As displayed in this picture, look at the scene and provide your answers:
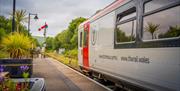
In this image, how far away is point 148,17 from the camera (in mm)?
8398

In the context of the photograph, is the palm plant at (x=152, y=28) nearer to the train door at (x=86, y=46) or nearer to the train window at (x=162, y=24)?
the train window at (x=162, y=24)

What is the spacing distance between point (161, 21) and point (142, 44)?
1076 mm

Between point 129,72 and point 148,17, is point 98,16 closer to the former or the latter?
point 129,72

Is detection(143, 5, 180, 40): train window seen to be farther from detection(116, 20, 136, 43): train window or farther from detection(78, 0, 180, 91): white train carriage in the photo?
detection(116, 20, 136, 43): train window

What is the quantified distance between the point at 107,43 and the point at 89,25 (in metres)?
4.72

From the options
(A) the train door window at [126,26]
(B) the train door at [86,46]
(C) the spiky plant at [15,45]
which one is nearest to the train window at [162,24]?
(A) the train door window at [126,26]

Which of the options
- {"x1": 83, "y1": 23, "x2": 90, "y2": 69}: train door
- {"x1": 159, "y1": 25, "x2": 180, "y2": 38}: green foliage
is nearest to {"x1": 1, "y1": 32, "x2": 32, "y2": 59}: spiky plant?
{"x1": 83, "y1": 23, "x2": 90, "y2": 69}: train door

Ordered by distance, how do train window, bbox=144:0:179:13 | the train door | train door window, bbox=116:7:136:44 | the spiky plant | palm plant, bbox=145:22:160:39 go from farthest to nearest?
the spiky plant
the train door
train door window, bbox=116:7:136:44
palm plant, bbox=145:22:160:39
train window, bbox=144:0:179:13

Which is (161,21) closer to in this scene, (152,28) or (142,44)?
(152,28)

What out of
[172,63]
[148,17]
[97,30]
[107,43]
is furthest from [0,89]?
[97,30]

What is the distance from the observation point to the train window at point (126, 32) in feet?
31.3

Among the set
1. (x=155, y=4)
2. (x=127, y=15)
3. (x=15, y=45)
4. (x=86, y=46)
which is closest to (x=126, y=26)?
(x=127, y=15)

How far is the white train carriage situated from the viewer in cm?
714

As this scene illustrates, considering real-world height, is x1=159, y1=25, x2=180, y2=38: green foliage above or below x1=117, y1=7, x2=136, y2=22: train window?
below
